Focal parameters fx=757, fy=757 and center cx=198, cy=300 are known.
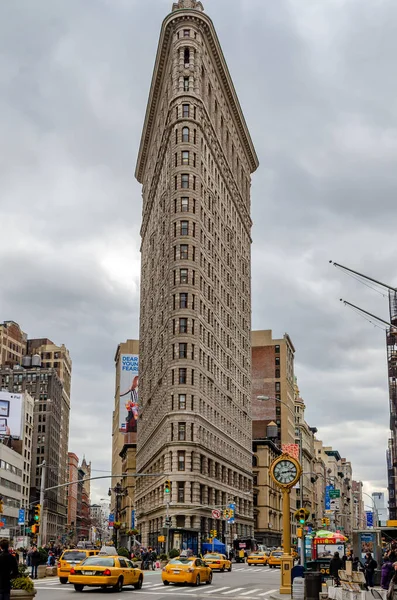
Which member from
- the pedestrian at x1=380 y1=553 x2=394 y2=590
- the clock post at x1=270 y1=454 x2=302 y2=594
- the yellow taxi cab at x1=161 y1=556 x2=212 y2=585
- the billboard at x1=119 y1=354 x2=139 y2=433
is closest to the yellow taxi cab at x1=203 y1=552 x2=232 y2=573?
the yellow taxi cab at x1=161 y1=556 x2=212 y2=585

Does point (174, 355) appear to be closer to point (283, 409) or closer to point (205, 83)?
point (205, 83)

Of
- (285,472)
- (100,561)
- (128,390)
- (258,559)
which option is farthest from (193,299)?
(128,390)

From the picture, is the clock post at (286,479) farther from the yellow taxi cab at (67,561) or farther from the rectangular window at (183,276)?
→ the rectangular window at (183,276)

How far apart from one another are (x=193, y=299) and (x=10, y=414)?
29.5m

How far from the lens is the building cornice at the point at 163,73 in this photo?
103312 mm

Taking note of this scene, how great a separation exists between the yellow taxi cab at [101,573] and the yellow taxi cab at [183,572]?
5.40 meters

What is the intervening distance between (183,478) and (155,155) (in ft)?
192

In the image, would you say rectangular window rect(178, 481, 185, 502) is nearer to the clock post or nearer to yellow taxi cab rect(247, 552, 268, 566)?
yellow taxi cab rect(247, 552, 268, 566)

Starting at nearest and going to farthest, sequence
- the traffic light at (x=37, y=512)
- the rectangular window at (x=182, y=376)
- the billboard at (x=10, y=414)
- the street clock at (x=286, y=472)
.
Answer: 1. the street clock at (x=286, y=472)
2. the traffic light at (x=37, y=512)
3. the rectangular window at (x=182, y=376)
4. the billboard at (x=10, y=414)

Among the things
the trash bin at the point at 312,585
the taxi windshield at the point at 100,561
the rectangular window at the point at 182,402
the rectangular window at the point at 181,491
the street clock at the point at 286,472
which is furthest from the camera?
the rectangular window at the point at 182,402

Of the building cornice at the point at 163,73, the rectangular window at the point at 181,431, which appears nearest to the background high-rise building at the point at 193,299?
the rectangular window at the point at 181,431

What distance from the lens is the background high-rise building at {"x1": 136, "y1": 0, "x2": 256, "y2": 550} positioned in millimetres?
89125

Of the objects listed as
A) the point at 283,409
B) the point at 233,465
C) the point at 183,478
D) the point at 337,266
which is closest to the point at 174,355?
the point at 183,478

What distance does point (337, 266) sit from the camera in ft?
115
